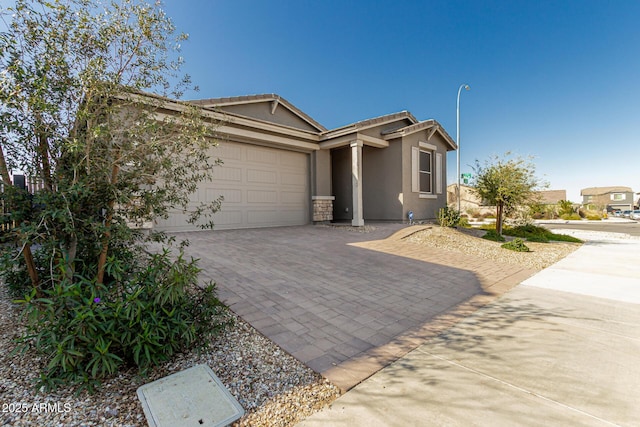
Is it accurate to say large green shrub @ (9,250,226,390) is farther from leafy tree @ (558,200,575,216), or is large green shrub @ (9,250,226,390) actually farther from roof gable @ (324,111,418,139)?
leafy tree @ (558,200,575,216)

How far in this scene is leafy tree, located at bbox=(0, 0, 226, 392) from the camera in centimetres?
227

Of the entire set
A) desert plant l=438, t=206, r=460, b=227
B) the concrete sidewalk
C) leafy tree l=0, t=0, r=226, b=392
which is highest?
leafy tree l=0, t=0, r=226, b=392

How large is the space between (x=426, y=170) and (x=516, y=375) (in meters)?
11.7

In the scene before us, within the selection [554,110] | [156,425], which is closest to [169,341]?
[156,425]

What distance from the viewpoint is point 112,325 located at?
213cm

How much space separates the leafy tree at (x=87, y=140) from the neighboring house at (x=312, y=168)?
6107 millimetres

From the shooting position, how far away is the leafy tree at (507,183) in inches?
397

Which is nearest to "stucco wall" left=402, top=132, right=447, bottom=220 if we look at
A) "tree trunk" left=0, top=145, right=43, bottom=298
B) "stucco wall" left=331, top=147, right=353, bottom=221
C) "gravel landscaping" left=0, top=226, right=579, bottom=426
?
"stucco wall" left=331, top=147, right=353, bottom=221

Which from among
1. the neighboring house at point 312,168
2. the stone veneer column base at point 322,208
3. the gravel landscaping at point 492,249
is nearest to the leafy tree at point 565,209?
the neighboring house at point 312,168

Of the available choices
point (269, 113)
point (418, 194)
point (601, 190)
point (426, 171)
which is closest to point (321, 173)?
point (269, 113)

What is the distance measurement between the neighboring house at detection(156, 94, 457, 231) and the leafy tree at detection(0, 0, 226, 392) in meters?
6.11

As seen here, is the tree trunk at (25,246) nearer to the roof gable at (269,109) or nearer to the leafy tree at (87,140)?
the leafy tree at (87,140)

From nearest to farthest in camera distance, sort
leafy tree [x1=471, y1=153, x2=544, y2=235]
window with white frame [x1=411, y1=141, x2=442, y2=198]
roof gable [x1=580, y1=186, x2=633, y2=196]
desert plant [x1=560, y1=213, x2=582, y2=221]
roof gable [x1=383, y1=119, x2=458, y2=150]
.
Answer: leafy tree [x1=471, y1=153, x2=544, y2=235], roof gable [x1=383, y1=119, x2=458, y2=150], window with white frame [x1=411, y1=141, x2=442, y2=198], desert plant [x1=560, y1=213, x2=582, y2=221], roof gable [x1=580, y1=186, x2=633, y2=196]

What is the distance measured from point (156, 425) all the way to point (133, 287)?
1.14 metres
